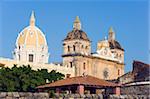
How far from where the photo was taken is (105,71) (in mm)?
56531

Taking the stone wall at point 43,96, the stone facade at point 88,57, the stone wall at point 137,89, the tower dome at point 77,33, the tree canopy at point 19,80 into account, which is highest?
the tower dome at point 77,33

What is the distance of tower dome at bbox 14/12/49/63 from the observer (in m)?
54.7

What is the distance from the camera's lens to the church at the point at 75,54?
53094 millimetres

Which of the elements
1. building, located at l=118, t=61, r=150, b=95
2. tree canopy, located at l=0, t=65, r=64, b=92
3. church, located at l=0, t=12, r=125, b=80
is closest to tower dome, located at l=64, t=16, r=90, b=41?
church, located at l=0, t=12, r=125, b=80

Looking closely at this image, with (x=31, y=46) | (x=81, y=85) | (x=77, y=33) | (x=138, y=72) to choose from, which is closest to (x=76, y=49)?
(x=77, y=33)

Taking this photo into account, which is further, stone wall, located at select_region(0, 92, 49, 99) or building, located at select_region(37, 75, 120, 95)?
building, located at select_region(37, 75, 120, 95)

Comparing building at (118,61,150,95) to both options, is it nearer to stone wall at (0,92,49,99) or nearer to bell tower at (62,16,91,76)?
stone wall at (0,92,49,99)

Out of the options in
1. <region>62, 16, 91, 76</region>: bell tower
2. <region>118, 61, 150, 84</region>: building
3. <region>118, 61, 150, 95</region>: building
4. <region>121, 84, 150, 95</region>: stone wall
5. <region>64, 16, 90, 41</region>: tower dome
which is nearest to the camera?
<region>121, 84, 150, 95</region>: stone wall

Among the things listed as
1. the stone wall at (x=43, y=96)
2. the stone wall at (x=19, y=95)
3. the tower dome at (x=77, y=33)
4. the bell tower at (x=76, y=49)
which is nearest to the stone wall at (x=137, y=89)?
the stone wall at (x=43, y=96)

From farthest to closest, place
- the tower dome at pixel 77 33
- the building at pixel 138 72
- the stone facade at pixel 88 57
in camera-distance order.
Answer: the tower dome at pixel 77 33 < the stone facade at pixel 88 57 < the building at pixel 138 72

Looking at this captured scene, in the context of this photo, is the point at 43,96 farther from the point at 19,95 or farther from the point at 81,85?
the point at 81,85

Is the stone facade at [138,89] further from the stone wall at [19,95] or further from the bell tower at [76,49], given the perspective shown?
the bell tower at [76,49]

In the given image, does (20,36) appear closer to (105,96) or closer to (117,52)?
(117,52)

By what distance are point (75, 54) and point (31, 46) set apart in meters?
6.10
